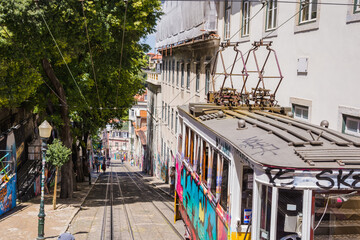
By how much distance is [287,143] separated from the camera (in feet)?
19.2

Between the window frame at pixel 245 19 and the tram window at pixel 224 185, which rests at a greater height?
the window frame at pixel 245 19

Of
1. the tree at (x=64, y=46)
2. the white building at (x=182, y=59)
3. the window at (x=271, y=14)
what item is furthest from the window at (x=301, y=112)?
the tree at (x=64, y=46)

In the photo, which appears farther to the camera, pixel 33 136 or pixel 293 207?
pixel 33 136

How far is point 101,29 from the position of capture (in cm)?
1645

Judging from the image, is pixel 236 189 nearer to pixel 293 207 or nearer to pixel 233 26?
pixel 293 207

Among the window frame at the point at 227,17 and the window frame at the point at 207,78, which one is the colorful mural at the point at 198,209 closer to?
the window frame at the point at 227,17

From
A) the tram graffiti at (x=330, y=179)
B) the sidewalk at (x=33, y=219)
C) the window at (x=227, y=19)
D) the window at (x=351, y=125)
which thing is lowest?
the sidewalk at (x=33, y=219)

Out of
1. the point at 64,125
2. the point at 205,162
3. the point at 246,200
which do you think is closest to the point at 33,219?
the point at 64,125

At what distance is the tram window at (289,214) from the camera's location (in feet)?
16.7

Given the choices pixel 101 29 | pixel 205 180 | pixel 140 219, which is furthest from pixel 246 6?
pixel 205 180

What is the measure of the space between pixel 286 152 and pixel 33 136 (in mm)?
24685

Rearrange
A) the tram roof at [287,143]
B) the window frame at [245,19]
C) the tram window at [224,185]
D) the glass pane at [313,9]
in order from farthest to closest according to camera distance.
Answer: the window frame at [245,19] < the glass pane at [313,9] < the tram window at [224,185] < the tram roof at [287,143]

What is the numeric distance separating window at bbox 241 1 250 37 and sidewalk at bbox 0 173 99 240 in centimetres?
915

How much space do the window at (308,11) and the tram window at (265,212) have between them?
22.9 ft
